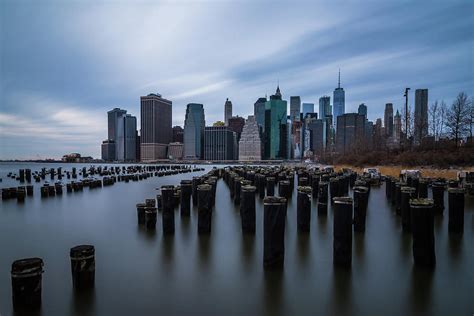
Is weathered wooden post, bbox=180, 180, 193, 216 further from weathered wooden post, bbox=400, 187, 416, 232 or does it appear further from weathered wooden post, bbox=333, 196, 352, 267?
weathered wooden post, bbox=400, 187, 416, 232

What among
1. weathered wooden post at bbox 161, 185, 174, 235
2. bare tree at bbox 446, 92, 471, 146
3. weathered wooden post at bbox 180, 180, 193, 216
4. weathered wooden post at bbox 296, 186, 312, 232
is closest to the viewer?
weathered wooden post at bbox 296, 186, 312, 232

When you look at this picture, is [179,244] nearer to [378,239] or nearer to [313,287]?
[313,287]

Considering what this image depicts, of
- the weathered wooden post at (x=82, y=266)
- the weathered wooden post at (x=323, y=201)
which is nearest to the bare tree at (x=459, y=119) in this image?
the weathered wooden post at (x=323, y=201)

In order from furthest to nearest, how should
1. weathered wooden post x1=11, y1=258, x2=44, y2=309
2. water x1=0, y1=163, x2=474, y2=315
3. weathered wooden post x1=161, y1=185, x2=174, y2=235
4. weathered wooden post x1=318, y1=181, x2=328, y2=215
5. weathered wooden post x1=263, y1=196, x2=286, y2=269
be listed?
weathered wooden post x1=318, y1=181, x2=328, y2=215, weathered wooden post x1=161, y1=185, x2=174, y2=235, weathered wooden post x1=263, y1=196, x2=286, y2=269, water x1=0, y1=163, x2=474, y2=315, weathered wooden post x1=11, y1=258, x2=44, y2=309

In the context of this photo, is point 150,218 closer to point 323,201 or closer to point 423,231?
point 323,201

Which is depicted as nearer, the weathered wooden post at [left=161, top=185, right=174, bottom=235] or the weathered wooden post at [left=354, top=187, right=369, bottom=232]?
the weathered wooden post at [left=354, top=187, right=369, bottom=232]

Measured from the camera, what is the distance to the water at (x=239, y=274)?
652cm

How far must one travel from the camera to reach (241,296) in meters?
6.98

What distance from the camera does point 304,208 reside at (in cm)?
1243

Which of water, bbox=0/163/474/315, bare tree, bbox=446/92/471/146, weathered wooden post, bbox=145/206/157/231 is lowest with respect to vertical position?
water, bbox=0/163/474/315

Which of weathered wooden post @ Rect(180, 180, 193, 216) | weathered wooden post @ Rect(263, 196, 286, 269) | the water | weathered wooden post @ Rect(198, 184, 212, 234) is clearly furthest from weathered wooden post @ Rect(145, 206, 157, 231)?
weathered wooden post @ Rect(263, 196, 286, 269)

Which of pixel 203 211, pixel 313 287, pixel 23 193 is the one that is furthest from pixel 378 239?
pixel 23 193

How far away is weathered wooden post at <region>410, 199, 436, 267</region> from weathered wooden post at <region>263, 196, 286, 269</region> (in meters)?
3.28

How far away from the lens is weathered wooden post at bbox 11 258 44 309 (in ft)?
19.4
